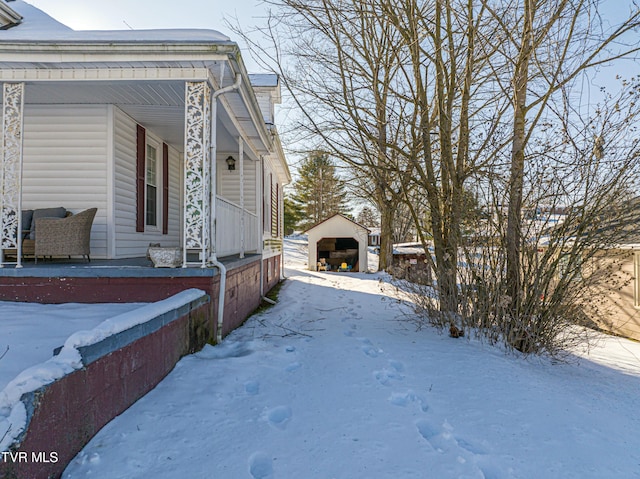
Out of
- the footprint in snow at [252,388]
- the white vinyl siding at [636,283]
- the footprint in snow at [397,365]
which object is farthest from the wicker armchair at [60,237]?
the white vinyl siding at [636,283]

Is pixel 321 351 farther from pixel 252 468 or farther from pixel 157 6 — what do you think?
pixel 157 6

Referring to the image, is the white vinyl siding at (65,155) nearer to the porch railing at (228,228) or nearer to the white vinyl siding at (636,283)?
the porch railing at (228,228)

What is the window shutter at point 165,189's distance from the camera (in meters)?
6.96

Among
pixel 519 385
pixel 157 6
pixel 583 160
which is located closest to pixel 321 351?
pixel 519 385

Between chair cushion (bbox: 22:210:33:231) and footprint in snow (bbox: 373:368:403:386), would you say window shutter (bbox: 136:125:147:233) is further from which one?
footprint in snow (bbox: 373:368:403:386)

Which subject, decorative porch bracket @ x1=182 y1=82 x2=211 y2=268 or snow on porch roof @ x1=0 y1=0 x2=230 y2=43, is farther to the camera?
decorative porch bracket @ x1=182 y1=82 x2=211 y2=268

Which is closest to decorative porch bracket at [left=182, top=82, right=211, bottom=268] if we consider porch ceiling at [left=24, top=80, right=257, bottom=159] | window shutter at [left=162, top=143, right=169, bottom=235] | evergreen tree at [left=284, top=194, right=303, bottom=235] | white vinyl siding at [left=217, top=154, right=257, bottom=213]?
porch ceiling at [left=24, top=80, right=257, bottom=159]

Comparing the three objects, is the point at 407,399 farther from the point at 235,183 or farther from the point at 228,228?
Result: the point at 235,183

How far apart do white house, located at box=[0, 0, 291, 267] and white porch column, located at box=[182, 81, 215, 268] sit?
0.01 meters

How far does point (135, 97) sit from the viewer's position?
193 inches

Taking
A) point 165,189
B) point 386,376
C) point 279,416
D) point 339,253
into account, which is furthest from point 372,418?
point 339,253

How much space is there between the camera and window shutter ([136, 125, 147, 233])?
5938 millimetres

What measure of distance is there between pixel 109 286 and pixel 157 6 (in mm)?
4443

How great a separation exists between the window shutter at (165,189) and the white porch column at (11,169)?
2.82 m
